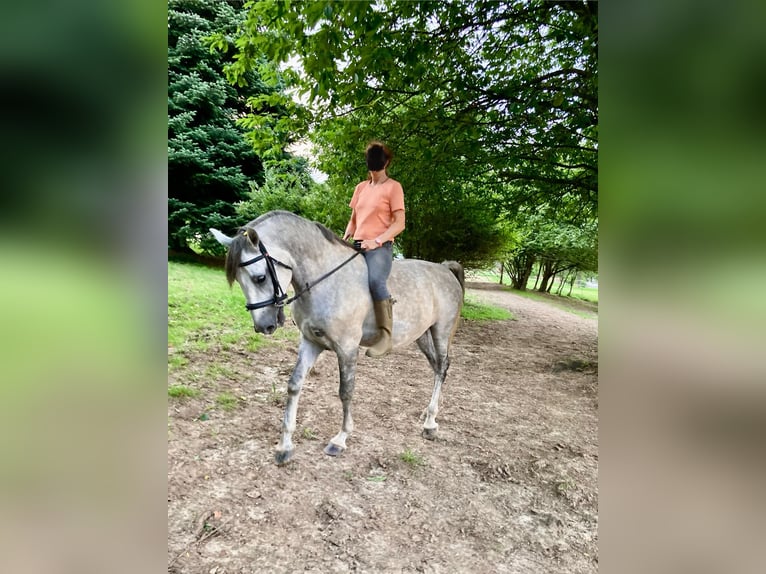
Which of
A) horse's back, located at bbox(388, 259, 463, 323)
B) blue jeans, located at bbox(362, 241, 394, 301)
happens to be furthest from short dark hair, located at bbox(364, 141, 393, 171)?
horse's back, located at bbox(388, 259, 463, 323)

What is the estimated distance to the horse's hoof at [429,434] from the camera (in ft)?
8.79

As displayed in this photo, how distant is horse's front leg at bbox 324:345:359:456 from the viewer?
7.60 ft

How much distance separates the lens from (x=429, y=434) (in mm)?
2693

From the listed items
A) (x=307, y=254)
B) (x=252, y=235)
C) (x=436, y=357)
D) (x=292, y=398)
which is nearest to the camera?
(x=252, y=235)

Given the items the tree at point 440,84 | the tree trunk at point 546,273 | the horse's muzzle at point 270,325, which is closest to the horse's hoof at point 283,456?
the horse's muzzle at point 270,325

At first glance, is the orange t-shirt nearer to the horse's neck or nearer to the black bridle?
the horse's neck

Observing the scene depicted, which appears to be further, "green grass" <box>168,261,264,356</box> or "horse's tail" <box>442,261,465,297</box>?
"green grass" <box>168,261,264,356</box>

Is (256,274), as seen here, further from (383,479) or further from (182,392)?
(182,392)

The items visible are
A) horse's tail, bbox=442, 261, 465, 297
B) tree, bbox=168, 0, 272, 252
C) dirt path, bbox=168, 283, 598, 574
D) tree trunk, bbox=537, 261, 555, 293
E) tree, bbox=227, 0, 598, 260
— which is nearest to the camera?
dirt path, bbox=168, 283, 598, 574

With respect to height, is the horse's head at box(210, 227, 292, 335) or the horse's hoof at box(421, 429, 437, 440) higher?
the horse's head at box(210, 227, 292, 335)

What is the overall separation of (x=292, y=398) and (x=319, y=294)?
70cm

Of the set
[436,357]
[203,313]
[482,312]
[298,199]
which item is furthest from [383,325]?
[482,312]

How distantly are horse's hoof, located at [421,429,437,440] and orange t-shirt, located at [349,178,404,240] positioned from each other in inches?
60.3
